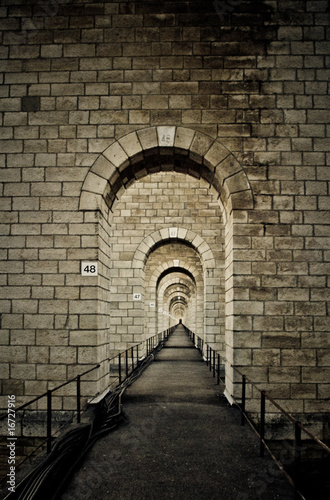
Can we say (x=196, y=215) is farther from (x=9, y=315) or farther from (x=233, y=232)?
(x=9, y=315)

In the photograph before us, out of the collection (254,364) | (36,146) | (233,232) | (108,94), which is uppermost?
(108,94)

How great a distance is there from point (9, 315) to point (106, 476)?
9.77 feet

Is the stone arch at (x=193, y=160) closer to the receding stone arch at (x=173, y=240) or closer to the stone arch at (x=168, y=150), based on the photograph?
the stone arch at (x=168, y=150)

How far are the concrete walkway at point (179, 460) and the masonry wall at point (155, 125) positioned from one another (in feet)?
3.18

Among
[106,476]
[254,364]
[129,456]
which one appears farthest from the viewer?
[254,364]

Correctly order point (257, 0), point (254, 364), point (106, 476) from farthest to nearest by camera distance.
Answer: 1. point (257, 0)
2. point (254, 364)
3. point (106, 476)

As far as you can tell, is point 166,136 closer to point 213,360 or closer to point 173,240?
point 213,360

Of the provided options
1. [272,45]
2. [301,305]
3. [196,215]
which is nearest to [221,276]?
[196,215]

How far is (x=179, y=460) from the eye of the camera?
4098 mm

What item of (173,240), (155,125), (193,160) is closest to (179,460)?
(193,160)

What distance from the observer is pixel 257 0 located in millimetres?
6168

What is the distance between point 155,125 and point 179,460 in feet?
14.7

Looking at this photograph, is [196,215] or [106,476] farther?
[196,215]

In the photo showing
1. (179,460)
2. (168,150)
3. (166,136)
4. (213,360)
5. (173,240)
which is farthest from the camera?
(173,240)
